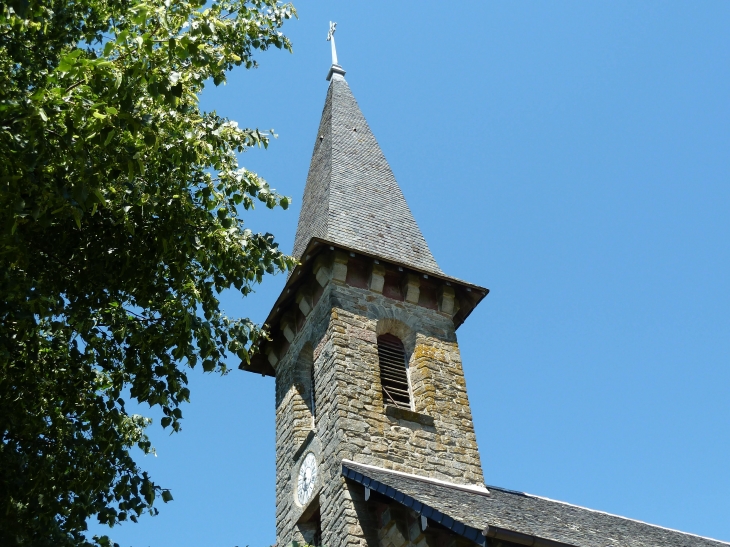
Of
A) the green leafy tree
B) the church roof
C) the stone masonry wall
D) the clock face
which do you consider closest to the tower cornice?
the stone masonry wall

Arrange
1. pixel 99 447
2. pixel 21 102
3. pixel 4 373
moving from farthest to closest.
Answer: pixel 99 447 < pixel 4 373 < pixel 21 102

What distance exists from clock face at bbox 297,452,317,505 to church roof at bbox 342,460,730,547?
1098 mm

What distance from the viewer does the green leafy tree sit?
19.2 feet

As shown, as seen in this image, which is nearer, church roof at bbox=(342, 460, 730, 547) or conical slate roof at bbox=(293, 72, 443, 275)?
church roof at bbox=(342, 460, 730, 547)

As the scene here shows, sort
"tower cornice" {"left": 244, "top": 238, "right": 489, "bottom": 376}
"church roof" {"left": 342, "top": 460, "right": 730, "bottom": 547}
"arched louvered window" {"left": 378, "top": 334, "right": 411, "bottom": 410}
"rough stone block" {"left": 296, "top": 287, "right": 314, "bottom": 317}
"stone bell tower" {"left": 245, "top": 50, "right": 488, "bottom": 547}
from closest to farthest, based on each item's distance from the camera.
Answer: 1. "church roof" {"left": 342, "top": 460, "right": 730, "bottom": 547}
2. "stone bell tower" {"left": 245, "top": 50, "right": 488, "bottom": 547}
3. "arched louvered window" {"left": 378, "top": 334, "right": 411, "bottom": 410}
4. "tower cornice" {"left": 244, "top": 238, "right": 489, "bottom": 376}
5. "rough stone block" {"left": 296, "top": 287, "right": 314, "bottom": 317}

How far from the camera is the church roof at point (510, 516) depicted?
8.41 meters

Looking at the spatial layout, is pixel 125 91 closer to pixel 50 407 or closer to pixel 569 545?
pixel 50 407

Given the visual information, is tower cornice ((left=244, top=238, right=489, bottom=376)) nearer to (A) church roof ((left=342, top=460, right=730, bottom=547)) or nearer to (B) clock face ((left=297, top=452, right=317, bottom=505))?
(B) clock face ((left=297, top=452, right=317, bottom=505))

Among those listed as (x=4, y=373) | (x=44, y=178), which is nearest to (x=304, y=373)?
(x=4, y=373)

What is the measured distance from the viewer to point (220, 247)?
23.1 ft

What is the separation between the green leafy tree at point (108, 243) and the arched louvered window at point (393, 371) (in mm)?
5429

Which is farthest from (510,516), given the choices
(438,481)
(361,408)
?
(361,408)

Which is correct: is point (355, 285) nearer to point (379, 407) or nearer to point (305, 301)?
point (305, 301)

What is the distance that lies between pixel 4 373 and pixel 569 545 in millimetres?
5590
